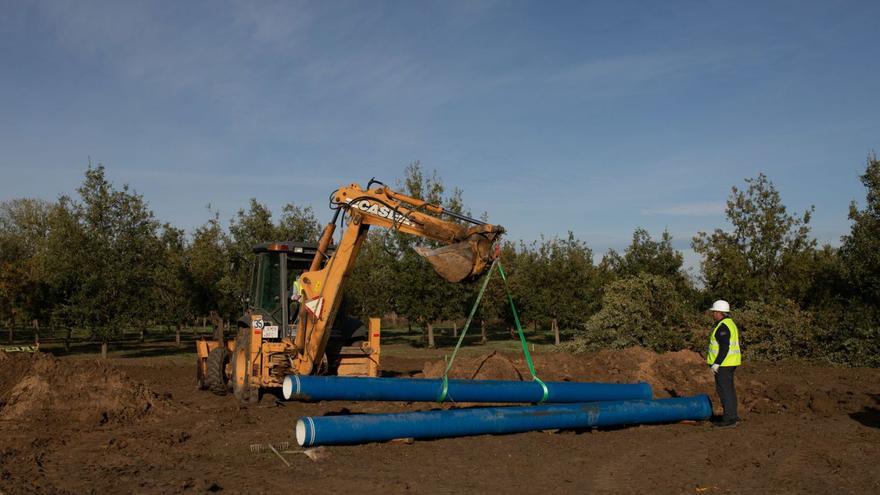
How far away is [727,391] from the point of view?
1048 cm

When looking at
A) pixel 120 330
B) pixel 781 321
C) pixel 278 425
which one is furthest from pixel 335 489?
pixel 120 330

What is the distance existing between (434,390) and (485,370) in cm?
431

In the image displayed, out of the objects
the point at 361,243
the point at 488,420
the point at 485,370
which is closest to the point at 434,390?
the point at 488,420

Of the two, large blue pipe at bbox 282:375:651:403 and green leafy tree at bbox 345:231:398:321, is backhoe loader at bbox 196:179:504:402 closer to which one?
large blue pipe at bbox 282:375:651:403

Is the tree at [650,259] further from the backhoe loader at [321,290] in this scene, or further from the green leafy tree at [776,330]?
the backhoe loader at [321,290]

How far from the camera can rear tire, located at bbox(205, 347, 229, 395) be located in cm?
1350

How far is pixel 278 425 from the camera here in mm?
10133

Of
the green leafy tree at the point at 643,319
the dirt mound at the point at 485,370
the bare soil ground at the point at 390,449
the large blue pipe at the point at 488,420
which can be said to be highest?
the green leafy tree at the point at 643,319

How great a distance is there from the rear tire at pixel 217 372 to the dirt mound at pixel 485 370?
14.1ft

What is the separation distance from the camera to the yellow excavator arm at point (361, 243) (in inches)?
372

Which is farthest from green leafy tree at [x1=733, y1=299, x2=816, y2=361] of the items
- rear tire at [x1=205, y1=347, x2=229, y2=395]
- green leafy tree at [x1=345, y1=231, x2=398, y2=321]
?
green leafy tree at [x1=345, y1=231, x2=398, y2=321]

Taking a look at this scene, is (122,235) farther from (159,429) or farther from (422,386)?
(422,386)

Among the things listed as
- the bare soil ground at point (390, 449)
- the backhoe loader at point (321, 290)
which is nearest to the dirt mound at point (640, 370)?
the bare soil ground at point (390, 449)

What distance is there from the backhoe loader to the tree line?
1.93 m
